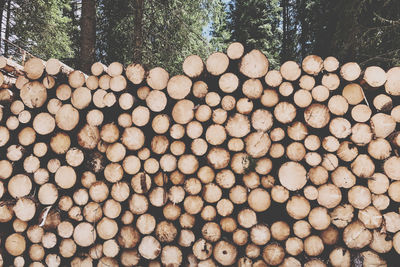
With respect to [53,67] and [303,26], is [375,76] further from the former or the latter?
[303,26]

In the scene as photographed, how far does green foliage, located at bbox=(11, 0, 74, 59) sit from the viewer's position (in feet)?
26.4

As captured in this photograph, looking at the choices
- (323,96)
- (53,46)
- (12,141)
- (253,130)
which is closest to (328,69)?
(323,96)

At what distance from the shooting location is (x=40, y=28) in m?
8.66

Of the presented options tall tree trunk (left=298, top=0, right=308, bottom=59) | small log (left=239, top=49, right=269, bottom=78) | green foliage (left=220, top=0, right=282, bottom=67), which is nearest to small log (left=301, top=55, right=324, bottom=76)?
small log (left=239, top=49, right=269, bottom=78)

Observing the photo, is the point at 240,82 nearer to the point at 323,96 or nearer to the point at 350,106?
the point at 323,96

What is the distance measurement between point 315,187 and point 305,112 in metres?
0.53

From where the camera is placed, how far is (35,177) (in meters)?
2.10

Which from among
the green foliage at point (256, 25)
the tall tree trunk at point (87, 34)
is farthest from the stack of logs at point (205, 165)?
the green foliage at point (256, 25)

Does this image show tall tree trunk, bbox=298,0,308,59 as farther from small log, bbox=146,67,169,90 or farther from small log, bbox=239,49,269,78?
small log, bbox=146,67,169,90

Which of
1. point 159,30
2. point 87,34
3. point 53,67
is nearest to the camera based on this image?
point 53,67

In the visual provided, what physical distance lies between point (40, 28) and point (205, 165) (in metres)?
9.07

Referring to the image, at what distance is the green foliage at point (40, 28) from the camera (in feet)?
26.4

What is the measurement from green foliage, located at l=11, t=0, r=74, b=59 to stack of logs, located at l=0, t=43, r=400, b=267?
746cm

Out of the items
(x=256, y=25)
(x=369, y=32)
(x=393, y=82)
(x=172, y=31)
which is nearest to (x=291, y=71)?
(x=393, y=82)
